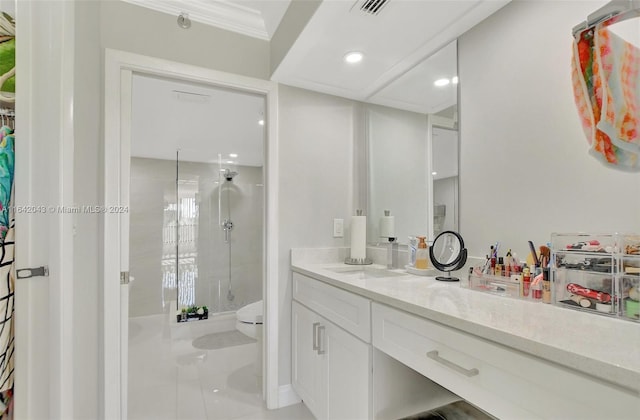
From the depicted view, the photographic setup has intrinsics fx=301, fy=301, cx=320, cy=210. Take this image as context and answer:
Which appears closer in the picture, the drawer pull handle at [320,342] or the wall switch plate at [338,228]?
the drawer pull handle at [320,342]

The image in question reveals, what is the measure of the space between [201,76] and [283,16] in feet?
1.89

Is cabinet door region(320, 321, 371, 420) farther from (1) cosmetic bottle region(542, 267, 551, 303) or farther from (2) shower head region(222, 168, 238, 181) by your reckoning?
(2) shower head region(222, 168, 238, 181)

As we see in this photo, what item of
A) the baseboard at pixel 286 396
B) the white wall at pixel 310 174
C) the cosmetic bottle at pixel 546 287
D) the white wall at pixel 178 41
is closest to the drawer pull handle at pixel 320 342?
the white wall at pixel 310 174

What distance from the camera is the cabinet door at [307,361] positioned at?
5.09 feet

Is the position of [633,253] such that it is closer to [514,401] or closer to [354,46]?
[514,401]

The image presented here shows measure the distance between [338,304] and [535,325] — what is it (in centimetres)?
80

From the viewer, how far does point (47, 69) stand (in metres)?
0.74

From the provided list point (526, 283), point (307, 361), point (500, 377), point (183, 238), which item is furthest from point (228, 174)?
point (500, 377)

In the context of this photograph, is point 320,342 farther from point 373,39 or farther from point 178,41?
point 178,41

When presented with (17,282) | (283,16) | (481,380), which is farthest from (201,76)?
(481,380)

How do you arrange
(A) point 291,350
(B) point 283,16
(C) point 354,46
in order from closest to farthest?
1. (C) point 354,46
2. (B) point 283,16
3. (A) point 291,350

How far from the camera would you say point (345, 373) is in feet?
4.29

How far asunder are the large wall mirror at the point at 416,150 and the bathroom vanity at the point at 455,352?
1.32 ft

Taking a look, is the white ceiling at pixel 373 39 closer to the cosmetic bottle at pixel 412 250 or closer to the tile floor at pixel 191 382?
the cosmetic bottle at pixel 412 250
